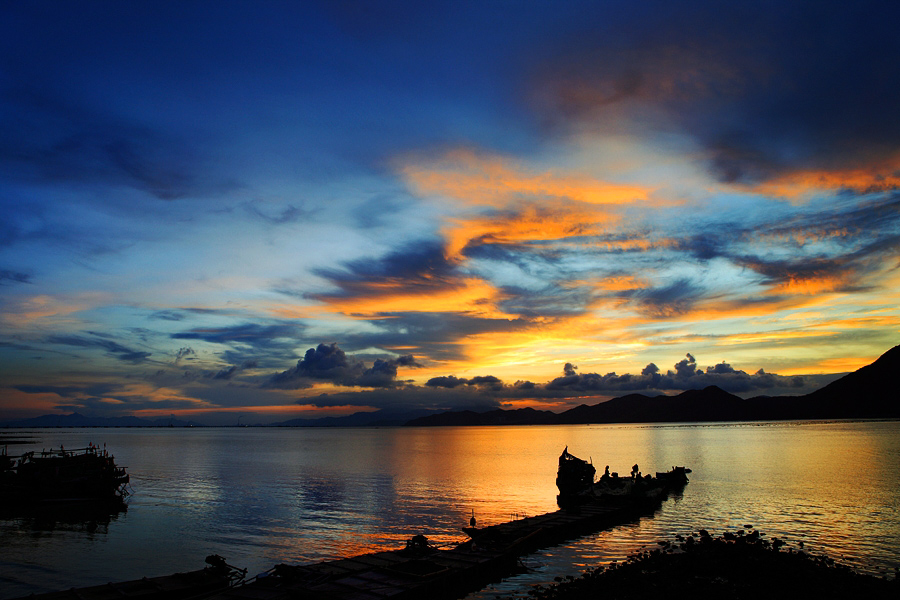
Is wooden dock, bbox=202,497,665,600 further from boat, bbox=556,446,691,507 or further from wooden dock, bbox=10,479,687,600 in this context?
boat, bbox=556,446,691,507

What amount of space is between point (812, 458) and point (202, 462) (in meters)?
151

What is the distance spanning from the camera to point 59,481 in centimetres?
6856

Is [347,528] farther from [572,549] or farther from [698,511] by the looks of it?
[698,511]

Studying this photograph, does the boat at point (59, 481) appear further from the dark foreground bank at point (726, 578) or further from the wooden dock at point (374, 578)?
the dark foreground bank at point (726, 578)

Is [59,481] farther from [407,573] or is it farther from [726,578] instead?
[726,578]

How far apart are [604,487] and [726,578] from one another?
109 feet

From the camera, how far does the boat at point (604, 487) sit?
Answer: 6247 centimetres

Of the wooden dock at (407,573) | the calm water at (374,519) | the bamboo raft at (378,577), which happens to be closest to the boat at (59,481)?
the calm water at (374,519)

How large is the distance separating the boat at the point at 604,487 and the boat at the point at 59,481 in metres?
58.6

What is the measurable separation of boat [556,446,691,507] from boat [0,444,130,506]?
5864 centimetres

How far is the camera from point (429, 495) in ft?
258

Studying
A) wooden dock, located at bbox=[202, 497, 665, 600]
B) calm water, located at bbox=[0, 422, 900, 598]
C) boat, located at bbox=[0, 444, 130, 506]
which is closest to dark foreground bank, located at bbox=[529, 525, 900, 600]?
wooden dock, located at bbox=[202, 497, 665, 600]

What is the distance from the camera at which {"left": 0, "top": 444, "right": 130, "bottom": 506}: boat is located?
66.1m

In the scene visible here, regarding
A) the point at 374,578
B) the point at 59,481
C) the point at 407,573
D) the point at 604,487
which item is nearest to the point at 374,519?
the point at 604,487
